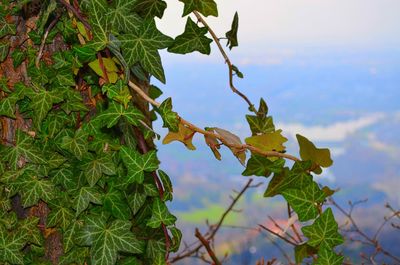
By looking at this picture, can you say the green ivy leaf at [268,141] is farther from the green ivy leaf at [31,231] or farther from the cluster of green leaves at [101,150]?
the green ivy leaf at [31,231]

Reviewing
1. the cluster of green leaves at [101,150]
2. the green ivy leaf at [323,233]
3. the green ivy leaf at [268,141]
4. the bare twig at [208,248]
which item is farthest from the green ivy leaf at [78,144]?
the bare twig at [208,248]

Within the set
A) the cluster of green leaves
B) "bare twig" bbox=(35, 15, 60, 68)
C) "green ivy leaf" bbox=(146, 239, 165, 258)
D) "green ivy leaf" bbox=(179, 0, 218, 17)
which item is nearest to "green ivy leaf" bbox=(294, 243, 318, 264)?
the cluster of green leaves

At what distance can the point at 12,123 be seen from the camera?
1211mm

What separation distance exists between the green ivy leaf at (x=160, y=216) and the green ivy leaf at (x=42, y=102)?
27 cm

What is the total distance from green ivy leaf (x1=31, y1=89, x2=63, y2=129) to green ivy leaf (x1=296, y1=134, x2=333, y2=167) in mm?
469

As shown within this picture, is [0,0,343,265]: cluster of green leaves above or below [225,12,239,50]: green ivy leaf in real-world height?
below

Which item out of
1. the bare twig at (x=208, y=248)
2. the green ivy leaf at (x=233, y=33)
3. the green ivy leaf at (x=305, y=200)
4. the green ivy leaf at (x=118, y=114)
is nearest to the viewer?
the green ivy leaf at (x=118, y=114)

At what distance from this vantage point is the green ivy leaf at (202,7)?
1157mm

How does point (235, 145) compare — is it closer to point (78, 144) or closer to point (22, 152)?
point (78, 144)

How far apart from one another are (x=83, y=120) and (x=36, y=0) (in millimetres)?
259

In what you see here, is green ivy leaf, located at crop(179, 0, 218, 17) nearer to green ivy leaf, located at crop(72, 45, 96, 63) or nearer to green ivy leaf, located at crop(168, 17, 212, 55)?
green ivy leaf, located at crop(168, 17, 212, 55)

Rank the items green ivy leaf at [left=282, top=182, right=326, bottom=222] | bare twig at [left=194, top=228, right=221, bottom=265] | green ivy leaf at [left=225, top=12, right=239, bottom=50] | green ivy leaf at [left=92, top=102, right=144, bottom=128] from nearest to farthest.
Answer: green ivy leaf at [left=92, top=102, right=144, bottom=128], green ivy leaf at [left=282, top=182, right=326, bottom=222], green ivy leaf at [left=225, top=12, right=239, bottom=50], bare twig at [left=194, top=228, right=221, bottom=265]

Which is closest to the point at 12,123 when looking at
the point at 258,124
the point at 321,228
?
the point at 258,124

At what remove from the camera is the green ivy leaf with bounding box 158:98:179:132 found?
1021 millimetres
